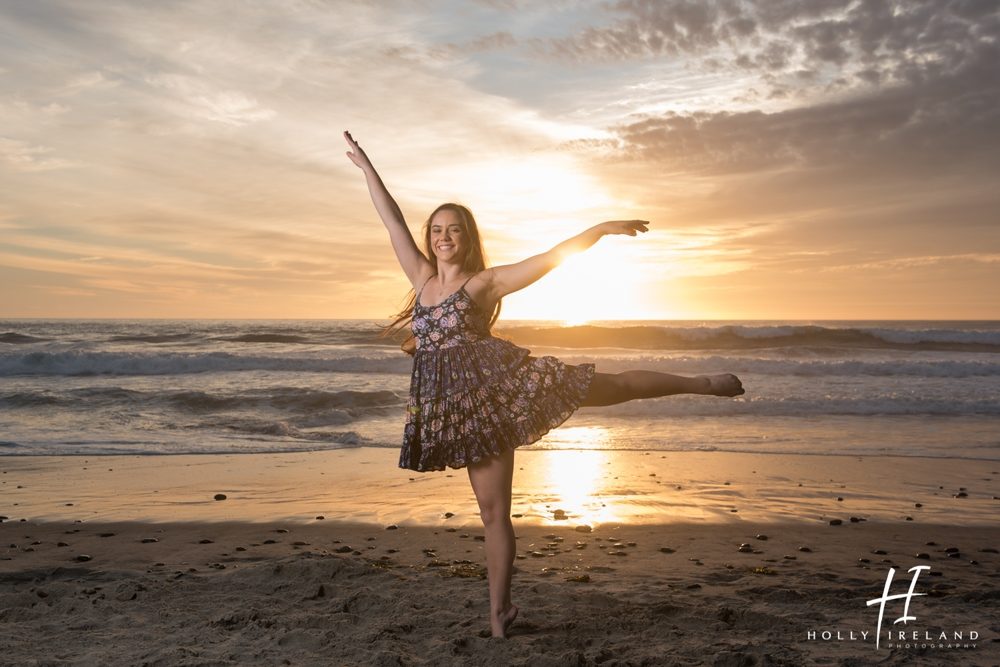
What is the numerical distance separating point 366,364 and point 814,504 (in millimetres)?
18476

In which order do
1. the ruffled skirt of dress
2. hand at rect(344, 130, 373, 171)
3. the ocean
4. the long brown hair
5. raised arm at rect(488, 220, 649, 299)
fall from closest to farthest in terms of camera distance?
raised arm at rect(488, 220, 649, 299) → the ruffled skirt of dress → the long brown hair → hand at rect(344, 130, 373, 171) → the ocean

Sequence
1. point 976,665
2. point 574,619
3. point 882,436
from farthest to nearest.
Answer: point 882,436
point 574,619
point 976,665

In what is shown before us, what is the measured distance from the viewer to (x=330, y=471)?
927 cm

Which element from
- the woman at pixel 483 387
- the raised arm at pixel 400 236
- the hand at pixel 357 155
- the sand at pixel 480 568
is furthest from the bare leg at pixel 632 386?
the hand at pixel 357 155

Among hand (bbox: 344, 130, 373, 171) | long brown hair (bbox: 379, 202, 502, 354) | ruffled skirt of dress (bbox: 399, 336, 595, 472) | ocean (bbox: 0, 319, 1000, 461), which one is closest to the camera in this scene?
ruffled skirt of dress (bbox: 399, 336, 595, 472)

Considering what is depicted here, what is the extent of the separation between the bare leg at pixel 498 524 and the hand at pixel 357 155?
1.80 m

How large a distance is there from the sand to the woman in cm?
75

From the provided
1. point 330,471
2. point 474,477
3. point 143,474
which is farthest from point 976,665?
point 143,474

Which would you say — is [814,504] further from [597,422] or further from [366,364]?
[366,364]

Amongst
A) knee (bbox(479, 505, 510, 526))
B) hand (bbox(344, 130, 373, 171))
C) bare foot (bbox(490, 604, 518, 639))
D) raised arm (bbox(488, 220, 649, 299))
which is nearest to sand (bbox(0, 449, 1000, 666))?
bare foot (bbox(490, 604, 518, 639))

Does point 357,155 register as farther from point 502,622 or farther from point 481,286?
point 502,622

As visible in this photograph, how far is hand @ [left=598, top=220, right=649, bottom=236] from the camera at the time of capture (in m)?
3.76

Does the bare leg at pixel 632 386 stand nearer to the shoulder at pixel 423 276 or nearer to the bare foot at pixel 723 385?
the bare foot at pixel 723 385

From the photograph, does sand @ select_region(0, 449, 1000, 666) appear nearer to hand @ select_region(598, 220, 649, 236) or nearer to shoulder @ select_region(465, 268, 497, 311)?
shoulder @ select_region(465, 268, 497, 311)
